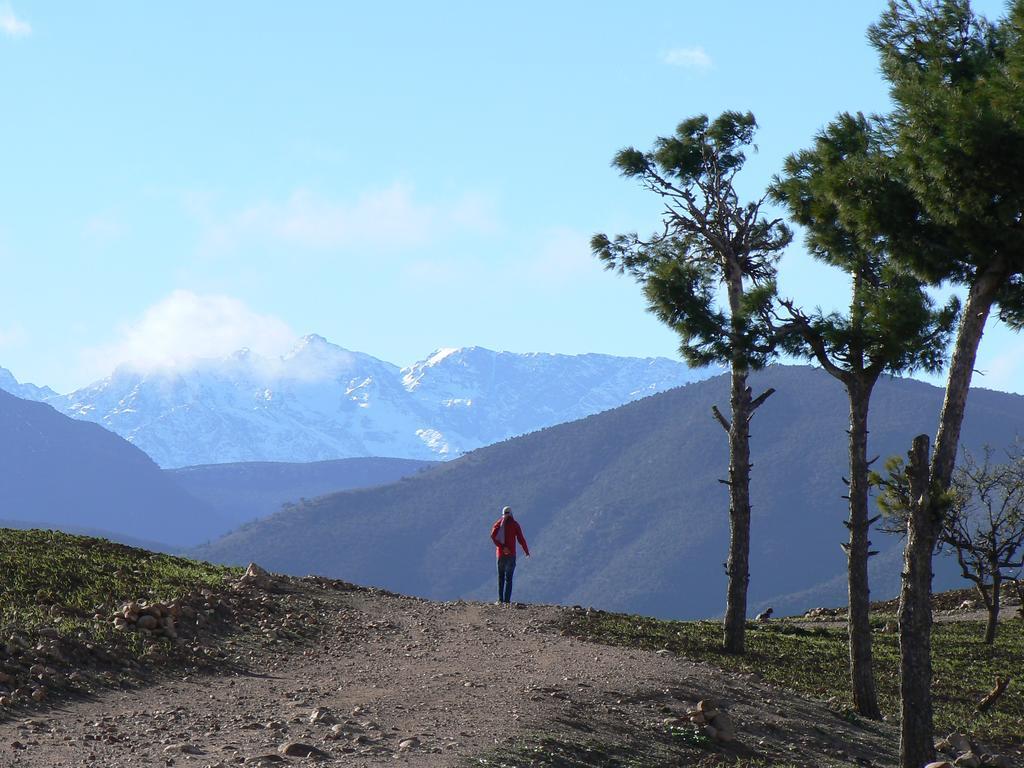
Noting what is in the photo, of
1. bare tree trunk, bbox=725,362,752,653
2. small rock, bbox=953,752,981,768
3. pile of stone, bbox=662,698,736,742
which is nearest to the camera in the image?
small rock, bbox=953,752,981,768

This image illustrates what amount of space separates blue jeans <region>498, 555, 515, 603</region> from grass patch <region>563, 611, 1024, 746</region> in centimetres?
220

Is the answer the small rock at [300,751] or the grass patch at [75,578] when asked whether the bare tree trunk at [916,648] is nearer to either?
the small rock at [300,751]

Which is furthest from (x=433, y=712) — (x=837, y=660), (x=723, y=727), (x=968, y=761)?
(x=837, y=660)

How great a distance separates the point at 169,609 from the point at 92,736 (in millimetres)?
6460

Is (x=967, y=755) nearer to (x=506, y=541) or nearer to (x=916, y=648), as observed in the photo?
(x=916, y=648)

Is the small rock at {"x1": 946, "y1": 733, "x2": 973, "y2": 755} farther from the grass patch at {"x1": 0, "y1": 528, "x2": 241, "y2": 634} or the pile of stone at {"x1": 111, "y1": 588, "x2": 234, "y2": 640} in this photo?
the grass patch at {"x1": 0, "y1": 528, "x2": 241, "y2": 634}

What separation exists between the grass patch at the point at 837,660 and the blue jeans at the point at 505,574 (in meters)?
2.20

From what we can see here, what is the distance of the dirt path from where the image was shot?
14.2 metres

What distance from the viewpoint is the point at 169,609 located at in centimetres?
2078

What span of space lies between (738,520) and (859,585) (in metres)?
5.90

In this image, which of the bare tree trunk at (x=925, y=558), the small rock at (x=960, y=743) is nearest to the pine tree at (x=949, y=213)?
Result: the bare tree trunk at (x=925, y=558)

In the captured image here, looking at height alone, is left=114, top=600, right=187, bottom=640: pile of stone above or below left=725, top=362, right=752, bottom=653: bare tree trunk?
below

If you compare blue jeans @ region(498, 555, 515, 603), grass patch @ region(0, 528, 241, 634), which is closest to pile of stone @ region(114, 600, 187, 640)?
grass patch @ region(0, 528, 241, 634)

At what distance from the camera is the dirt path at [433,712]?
1423 centimetres
